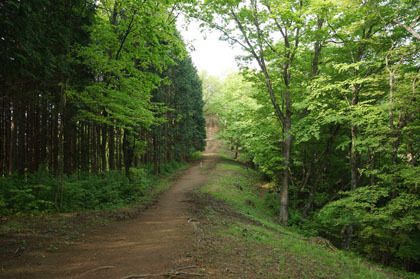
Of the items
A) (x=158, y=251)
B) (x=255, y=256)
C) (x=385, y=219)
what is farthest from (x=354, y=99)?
(x=158, y=251)

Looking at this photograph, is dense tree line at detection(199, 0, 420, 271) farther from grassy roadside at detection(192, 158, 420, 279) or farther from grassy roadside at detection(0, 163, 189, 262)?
grassy roadside at detection(0, 163, 189, 262)

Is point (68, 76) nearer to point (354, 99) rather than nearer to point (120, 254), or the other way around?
point (120, 254)

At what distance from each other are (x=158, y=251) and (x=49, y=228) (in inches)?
133

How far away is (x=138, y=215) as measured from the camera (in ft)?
28.8

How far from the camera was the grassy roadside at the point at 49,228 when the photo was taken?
16.5 ft

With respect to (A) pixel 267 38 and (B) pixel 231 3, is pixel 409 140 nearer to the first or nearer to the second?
(A) pixel 267 38

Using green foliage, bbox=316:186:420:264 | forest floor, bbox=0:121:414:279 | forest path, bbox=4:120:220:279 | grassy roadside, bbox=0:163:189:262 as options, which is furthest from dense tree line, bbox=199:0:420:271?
grassy roadside, bbox=0:163:189:262

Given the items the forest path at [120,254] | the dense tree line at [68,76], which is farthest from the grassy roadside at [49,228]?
the dense tree line at [68,76]

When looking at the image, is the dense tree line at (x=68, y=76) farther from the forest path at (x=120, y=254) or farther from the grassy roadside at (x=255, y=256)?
the grassy roadside at (x=255, y=256)

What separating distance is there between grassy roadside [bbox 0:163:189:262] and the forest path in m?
0.30

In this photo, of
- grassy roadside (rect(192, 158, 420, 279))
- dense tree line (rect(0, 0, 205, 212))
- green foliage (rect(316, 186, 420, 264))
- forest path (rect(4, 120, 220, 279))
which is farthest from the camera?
green foliage (rect(316, 186, 420, 264))

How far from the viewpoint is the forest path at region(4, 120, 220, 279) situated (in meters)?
4.15

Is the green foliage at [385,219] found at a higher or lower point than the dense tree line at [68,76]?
lower

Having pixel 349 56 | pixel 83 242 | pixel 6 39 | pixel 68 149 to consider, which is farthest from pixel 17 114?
pixel 349 56
